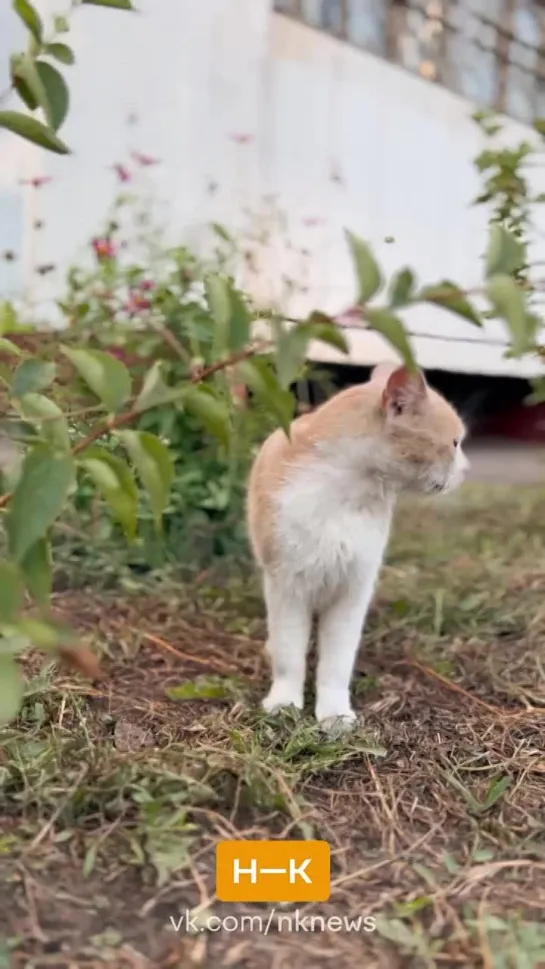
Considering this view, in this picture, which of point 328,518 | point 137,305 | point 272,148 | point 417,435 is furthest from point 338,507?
point 272,148

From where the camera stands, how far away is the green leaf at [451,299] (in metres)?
0.54

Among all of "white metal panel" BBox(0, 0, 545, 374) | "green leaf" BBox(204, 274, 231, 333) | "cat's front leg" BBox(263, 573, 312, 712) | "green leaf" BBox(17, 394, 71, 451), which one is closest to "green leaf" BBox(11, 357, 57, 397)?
"green leaf" BBox(17, 394, 71, 451)

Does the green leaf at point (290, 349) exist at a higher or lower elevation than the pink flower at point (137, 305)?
lower

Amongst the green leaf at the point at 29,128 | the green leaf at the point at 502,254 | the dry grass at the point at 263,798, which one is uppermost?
the green leaf at the point at 29,128

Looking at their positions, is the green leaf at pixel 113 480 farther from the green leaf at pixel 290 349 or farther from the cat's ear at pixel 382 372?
the cat's ear at pixel 382 372

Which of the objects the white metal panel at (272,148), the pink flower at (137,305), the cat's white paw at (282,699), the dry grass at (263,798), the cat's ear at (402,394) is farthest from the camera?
the white metal panel at (272,148)

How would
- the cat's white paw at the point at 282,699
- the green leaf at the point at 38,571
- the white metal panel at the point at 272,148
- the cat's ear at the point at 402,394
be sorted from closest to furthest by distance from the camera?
the green leaf at the point at 38,571 → the cat's ear at the point at 402,394 → the cat's white paw at the point at 282,699 → the white metal panel at the point at 272,148

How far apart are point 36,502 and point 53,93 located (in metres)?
0.36

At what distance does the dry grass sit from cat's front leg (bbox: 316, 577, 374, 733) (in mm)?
44

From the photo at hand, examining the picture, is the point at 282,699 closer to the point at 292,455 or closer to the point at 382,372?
the point at 292,455

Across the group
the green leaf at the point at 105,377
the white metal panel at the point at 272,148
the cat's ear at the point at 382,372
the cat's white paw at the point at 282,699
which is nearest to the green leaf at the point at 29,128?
the green leaf at the point at 105,377

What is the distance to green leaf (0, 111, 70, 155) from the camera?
0.68 metres

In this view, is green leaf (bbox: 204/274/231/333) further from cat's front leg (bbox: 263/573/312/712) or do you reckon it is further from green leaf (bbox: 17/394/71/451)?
cat's front leg (bbox: 263/573/312/712)

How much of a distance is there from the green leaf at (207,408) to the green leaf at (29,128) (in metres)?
0.25
